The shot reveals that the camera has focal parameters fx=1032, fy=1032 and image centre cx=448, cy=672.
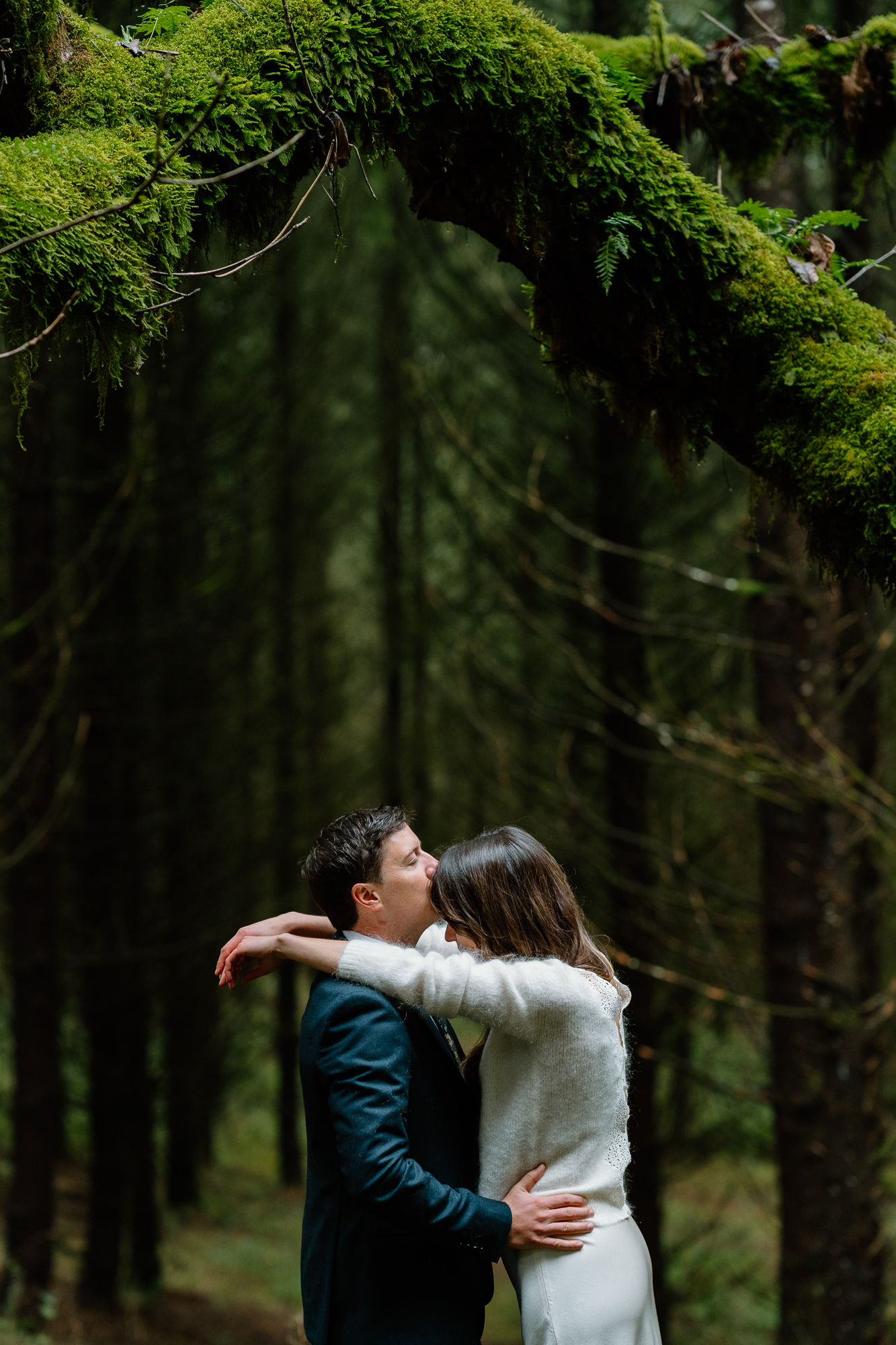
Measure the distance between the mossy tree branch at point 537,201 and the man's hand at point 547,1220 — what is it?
148 centimetres

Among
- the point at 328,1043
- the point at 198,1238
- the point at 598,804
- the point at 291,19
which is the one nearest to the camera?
the point at 291,19

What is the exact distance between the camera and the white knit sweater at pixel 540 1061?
2164mm

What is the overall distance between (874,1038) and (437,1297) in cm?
462

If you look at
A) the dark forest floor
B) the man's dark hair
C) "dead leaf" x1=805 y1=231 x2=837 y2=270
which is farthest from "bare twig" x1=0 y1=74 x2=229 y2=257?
the dark forest floor

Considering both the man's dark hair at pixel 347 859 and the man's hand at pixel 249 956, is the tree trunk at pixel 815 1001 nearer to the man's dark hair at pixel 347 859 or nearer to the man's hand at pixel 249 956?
the man's dark hair at pixel 347 859

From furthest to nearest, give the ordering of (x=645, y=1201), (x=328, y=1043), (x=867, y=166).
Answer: (x=645, y=1201) → (x=867, y=166) → (x=328, y=1043)

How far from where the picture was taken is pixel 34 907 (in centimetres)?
744

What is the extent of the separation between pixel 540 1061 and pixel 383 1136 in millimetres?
394

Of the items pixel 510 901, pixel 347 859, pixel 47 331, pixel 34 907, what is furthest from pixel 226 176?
pixel 34 907

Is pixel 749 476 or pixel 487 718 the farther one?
pixel 487 718

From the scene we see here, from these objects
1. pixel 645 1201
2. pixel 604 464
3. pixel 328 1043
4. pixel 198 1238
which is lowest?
pixel 198 1238

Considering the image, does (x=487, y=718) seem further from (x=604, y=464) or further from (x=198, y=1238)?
(x=198, y=1238)

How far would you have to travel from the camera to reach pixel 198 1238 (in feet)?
38.3

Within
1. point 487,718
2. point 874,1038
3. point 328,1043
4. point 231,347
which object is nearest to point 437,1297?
point 328,1043
